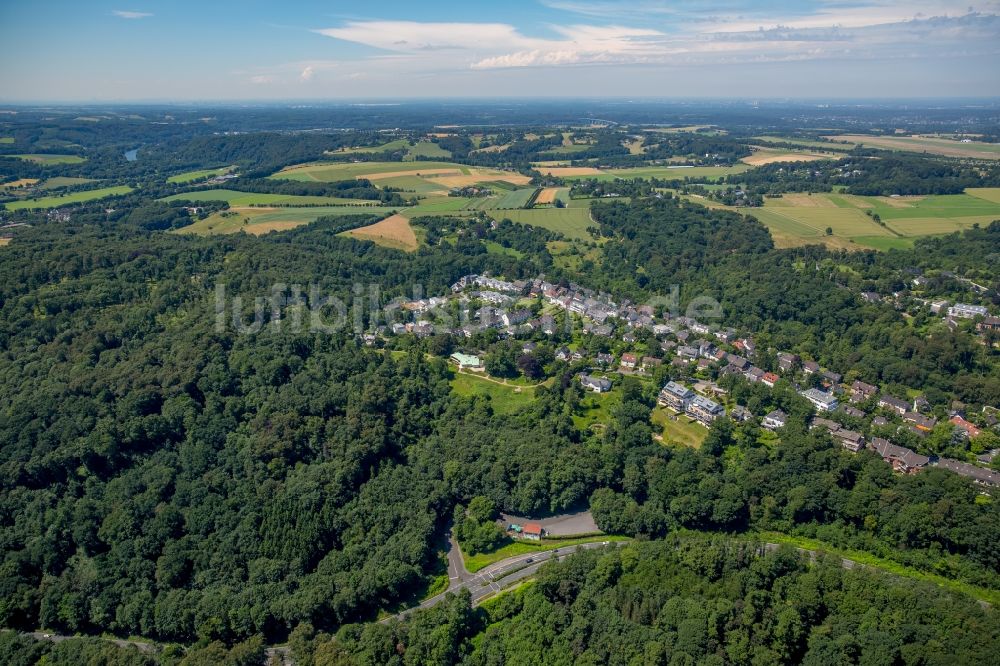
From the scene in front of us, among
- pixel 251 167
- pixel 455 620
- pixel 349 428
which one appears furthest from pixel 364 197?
pixel 455 620

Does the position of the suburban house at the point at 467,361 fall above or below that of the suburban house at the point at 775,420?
above

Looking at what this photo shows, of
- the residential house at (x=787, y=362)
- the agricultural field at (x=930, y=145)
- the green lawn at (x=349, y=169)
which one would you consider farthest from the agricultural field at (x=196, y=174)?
the agricultural field at (x=930, y=145)

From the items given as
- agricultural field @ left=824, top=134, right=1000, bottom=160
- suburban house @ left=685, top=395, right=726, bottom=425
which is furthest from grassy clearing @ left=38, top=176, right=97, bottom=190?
agricultural field @ left=824, top=134, right=1000, bottom=160

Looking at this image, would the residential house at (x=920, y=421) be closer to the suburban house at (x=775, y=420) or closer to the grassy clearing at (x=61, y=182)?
the suburban house at (x=775, y=420)

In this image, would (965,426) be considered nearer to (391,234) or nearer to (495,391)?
(495,391)

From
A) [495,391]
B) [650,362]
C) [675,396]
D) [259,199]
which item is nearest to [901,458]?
[675,396]

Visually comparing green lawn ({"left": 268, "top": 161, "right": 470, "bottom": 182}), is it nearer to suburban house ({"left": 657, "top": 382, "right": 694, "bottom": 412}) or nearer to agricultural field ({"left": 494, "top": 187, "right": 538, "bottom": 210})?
agricultural field ({"left": 494, "top": 187, "right": 538, "bottom": 210})
